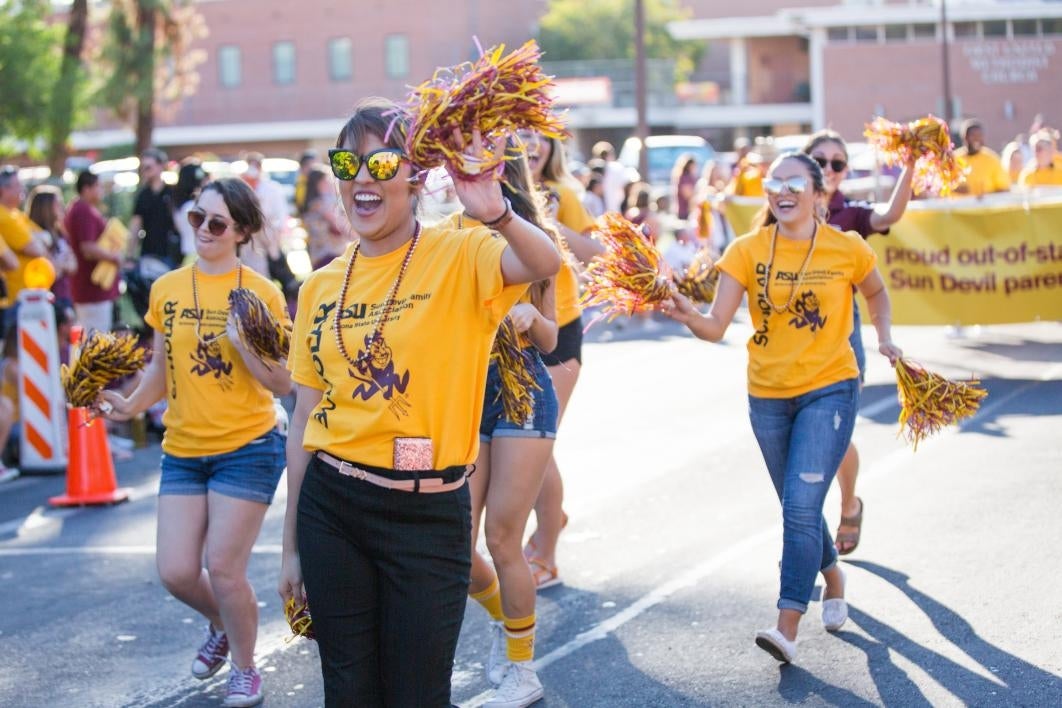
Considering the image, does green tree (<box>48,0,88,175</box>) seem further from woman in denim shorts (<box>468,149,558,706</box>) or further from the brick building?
the brick building

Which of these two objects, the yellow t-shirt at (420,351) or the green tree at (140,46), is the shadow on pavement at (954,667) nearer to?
the yellow t-shirt at (420,351)

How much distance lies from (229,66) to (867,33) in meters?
28.5

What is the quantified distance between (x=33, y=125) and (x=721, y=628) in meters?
23.0

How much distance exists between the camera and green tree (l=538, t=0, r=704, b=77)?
71.6 meters

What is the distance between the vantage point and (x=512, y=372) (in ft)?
15.9

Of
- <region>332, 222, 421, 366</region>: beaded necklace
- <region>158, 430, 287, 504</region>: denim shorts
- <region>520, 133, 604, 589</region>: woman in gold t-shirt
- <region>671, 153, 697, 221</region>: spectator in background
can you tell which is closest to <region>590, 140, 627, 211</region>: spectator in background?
<region>671, 153, 697, 221</region>: spectator in background

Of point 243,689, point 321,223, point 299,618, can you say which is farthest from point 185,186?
point 299,618

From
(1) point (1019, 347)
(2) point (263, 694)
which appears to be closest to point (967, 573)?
(2) point (263, 694)

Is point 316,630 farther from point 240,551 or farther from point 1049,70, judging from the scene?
point 1049,70

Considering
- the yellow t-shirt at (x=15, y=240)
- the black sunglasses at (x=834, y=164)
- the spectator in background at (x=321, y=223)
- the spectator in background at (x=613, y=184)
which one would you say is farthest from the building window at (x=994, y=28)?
the black sunglasses at (x=834, y=164)

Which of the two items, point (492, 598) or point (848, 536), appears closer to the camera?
point (492, 598)

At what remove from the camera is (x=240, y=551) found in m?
5.57

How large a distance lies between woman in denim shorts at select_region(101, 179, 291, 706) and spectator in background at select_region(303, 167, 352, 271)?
6.82 metres

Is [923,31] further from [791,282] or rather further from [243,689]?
[243,689]
